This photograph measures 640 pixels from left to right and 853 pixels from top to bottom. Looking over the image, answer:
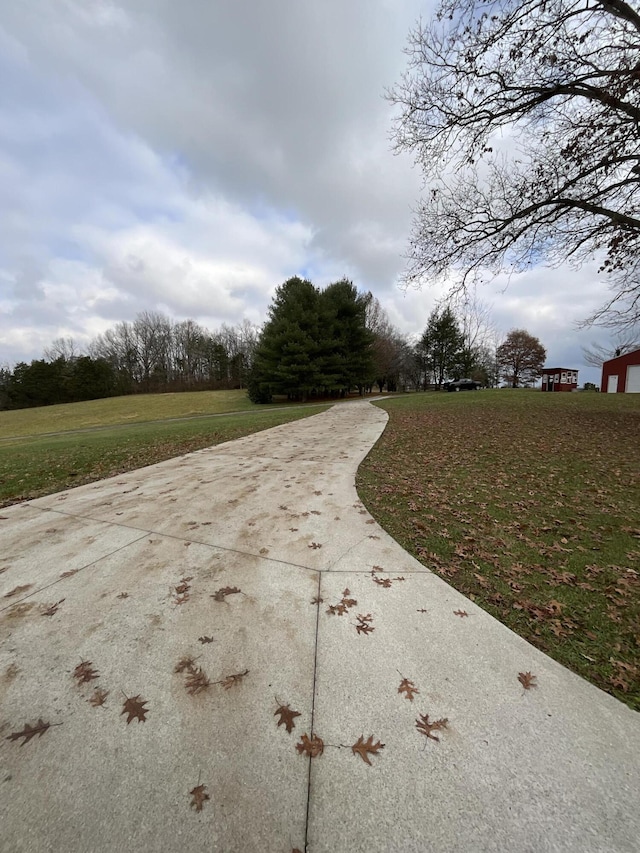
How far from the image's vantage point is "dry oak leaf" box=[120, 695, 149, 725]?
1.78m

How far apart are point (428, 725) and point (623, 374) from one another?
39177mm

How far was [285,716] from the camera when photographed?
5.89 ft

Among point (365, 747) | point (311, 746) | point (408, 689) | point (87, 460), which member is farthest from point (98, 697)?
point (87, 460)

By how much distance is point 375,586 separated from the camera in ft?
9.57

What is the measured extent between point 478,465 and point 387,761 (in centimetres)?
596

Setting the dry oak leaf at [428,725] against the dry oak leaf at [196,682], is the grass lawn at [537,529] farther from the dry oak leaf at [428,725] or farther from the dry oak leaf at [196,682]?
the dry oak leaf at [196,682]

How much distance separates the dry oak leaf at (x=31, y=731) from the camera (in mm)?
1673

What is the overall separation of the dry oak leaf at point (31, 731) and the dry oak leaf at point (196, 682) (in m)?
0.61

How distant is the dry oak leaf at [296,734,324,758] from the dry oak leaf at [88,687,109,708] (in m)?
1.10

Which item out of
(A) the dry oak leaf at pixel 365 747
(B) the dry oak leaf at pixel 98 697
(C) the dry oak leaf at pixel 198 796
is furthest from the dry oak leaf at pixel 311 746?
(B) the dry oak leaf at pixel 98 697

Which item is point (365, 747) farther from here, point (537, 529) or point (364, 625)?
point (537, 529)

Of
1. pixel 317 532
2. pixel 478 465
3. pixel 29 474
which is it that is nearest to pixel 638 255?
pixel 478 465

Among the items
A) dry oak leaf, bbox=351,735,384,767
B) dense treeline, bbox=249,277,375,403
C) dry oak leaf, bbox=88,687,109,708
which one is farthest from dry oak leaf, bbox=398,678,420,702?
dense treeline, bbox=249,277,375,403

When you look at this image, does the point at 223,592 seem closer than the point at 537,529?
Yes
